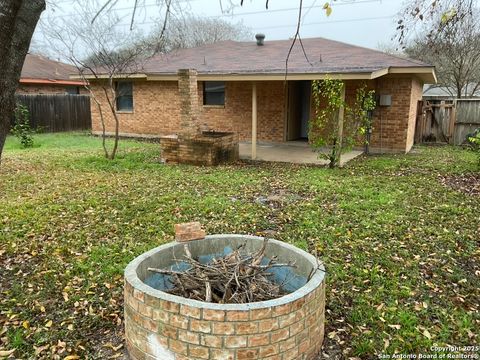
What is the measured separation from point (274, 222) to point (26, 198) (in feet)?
13.9

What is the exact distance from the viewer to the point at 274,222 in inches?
218

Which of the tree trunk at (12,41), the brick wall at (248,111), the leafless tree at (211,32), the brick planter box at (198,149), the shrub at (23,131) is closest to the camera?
the tree trunk at (12,41)

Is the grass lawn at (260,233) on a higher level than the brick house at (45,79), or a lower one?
lower

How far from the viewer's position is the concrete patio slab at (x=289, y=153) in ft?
34.3

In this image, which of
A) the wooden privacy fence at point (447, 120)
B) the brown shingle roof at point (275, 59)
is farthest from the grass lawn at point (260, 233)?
the wooden privacy fence at point (447, 120)

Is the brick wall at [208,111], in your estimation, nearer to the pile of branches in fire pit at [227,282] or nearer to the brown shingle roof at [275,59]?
the brown shingle roof at [275,59]

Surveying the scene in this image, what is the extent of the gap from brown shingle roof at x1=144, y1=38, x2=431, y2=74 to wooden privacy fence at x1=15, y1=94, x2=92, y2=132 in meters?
5.00

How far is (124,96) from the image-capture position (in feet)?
52.9

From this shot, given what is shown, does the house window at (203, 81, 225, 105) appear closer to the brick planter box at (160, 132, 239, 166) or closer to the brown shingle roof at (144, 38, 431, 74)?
the brown shingle roof at (144, 38, 431, 74)

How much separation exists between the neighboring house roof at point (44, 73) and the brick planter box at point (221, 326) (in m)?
18.3

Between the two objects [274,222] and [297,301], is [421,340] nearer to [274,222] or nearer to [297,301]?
[297,301]

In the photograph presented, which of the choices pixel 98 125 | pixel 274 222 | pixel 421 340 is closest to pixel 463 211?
pixel 274 222

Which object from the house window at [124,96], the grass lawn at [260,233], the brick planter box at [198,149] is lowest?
the grass lawn at [260,233]

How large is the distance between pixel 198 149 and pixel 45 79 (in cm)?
1422
